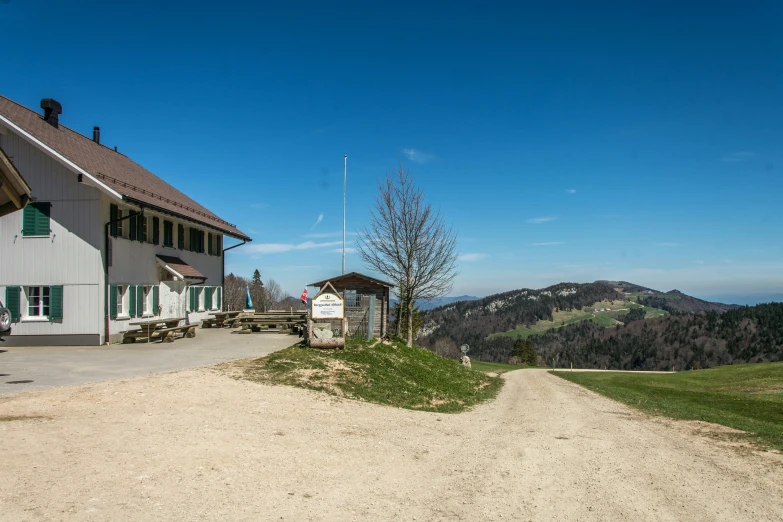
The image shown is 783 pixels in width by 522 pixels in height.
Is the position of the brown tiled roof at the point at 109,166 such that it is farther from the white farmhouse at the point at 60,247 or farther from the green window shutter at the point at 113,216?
the green window shutter at the point at 113,216

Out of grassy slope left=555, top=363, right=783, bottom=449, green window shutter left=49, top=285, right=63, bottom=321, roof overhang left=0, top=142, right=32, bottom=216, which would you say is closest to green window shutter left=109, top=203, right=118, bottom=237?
green window shutter left=49, top=285, right=63, bottom=321

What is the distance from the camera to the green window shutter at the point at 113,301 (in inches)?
766

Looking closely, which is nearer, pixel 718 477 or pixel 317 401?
A: pixel 718 477

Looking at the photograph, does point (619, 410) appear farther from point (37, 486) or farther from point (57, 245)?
point (57, 245)

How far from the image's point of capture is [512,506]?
641 centimetres

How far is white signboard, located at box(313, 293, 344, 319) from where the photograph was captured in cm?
1753

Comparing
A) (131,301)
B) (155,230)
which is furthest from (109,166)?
(131,301)

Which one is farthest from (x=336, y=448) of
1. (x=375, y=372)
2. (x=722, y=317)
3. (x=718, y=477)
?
(x=722, y=317)

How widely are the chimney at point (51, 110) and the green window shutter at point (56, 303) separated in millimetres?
7992

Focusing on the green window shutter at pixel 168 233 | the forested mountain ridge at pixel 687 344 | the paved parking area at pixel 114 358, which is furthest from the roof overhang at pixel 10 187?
the forested mountain ridge at pixel 687 344

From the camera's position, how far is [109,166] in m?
23.2

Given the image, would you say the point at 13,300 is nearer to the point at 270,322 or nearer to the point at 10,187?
the point at 270,322

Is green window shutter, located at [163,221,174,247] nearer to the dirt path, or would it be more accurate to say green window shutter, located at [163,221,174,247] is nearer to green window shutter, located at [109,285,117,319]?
green window shutter, located at [109,285,117,319]

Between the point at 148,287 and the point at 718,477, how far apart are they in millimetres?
20925
